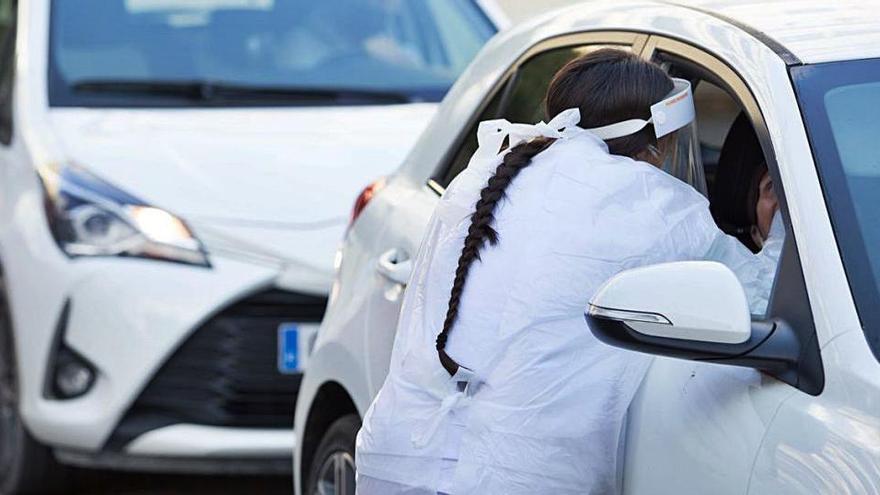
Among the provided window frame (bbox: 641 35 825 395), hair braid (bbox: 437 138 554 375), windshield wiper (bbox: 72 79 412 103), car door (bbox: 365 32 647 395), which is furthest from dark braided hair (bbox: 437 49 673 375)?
windshield wiper (bbox: 72 79 412 103)

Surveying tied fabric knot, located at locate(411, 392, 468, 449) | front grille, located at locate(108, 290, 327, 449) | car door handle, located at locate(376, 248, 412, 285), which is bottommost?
front grille, located at locate(108, 290, 327, 449)

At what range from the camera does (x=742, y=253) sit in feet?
9.96

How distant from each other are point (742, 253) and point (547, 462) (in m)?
0.47

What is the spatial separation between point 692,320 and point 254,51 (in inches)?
180

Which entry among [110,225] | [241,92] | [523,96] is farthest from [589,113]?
[241,92]

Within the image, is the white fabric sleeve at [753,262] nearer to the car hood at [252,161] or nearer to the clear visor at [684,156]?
the clear visor at [684,156]

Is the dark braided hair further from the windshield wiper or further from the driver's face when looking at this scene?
the windshield wiper

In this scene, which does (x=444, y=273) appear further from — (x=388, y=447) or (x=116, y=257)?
(x=116, y=257)

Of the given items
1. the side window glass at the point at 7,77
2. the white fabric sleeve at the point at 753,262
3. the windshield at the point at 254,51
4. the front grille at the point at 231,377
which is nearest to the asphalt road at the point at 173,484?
the front grille at the point at 231,377

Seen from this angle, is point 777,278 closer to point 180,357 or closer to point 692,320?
point 692,320

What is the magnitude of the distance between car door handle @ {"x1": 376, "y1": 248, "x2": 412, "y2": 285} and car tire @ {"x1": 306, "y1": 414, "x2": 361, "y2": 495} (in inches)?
13.8

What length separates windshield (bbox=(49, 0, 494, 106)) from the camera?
22.1ft

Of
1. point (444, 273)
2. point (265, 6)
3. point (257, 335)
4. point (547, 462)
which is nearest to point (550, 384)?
point (547, 462)

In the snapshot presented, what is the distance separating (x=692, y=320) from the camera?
8.48 feet
